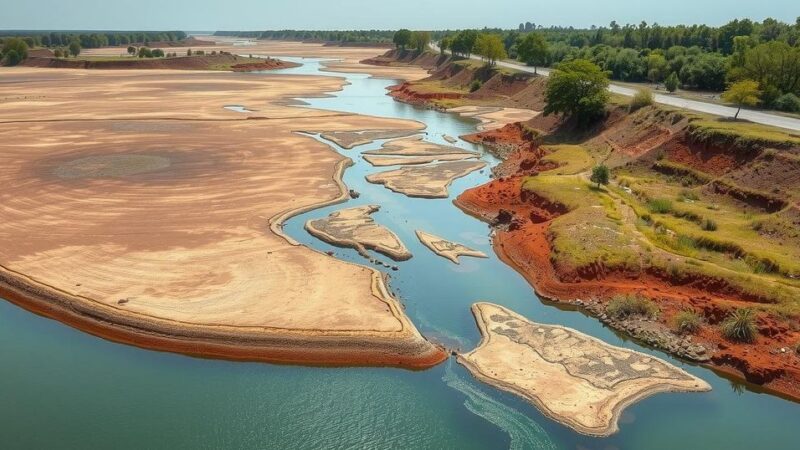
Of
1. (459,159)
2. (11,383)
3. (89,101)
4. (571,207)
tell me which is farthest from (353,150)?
(89,101)

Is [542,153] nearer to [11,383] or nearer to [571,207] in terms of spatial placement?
[571,207]

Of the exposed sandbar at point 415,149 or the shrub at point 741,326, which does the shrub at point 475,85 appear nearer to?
the exposed sandbar at point 415,149

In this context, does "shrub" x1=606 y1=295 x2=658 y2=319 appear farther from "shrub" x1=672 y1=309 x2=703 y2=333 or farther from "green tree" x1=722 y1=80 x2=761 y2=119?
"green tree" x1=722 y1=80 x2=761 y2=119

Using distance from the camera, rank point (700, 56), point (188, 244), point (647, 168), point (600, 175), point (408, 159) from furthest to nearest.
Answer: point (700, 56) < point (408, 159) < point (647, 168) < point (600, 175) < point (188, 244)

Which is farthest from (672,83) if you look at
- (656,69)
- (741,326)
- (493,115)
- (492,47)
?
(741,326)

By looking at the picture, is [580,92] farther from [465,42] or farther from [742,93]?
[465,42]

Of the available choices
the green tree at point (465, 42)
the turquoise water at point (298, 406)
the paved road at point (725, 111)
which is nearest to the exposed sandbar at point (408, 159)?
the paved road at point (725, 111)

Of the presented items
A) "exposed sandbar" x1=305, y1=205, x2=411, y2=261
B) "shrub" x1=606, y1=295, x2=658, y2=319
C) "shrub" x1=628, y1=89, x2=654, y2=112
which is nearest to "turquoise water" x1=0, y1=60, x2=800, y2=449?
"shrub" x1=606, y1=295, x2=658, y2=319
